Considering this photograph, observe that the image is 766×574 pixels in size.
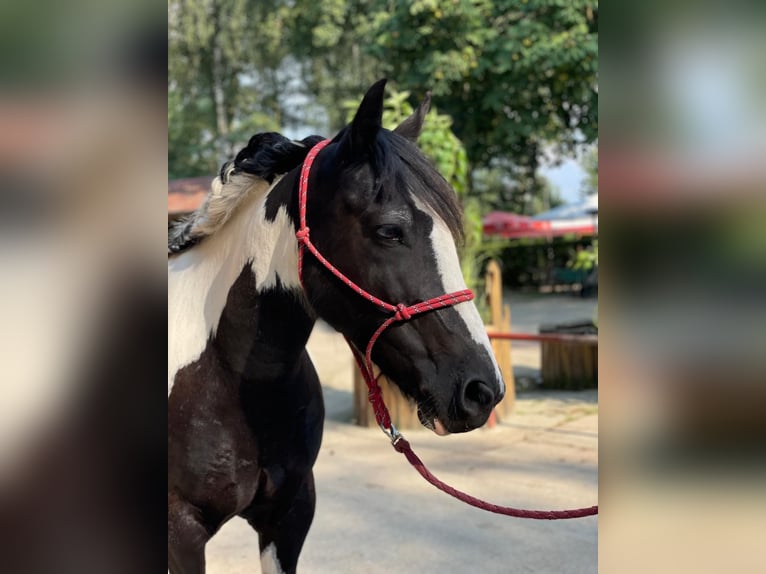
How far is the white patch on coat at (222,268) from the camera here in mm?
1681

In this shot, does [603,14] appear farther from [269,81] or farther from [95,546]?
[269,81]

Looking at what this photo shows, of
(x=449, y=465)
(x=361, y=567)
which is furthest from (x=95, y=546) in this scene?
(x=449, y=465)

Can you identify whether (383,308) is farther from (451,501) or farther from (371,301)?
(451,501)

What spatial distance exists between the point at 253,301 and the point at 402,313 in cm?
48

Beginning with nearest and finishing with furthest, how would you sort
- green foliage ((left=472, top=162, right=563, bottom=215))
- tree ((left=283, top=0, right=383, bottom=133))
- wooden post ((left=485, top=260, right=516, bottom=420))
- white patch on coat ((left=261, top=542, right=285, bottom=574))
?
white patch on coat ((left=261, top=542, right=285, bottom=574)) < wooden post ((left=485, top=260, right=516, bottom=420)) < tree ((left=283, top=0, right=383, bottom=133)) < green foliage ((left=472, top=162, right=563, bottom=215))

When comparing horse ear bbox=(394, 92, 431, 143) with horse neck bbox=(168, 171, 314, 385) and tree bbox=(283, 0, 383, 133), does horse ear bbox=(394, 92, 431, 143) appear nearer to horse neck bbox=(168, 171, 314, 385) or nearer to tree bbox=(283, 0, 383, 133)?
horse neck bbox=(168, 171, 314, 385)

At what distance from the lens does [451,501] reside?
4051mm

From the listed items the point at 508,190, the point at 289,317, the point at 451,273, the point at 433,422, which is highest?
the point at 508,190

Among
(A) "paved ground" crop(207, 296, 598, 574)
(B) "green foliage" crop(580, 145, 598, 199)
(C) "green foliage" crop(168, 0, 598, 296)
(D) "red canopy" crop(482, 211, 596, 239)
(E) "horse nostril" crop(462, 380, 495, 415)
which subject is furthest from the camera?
(B) "green foliage" crop(580, 145, 598, 199)

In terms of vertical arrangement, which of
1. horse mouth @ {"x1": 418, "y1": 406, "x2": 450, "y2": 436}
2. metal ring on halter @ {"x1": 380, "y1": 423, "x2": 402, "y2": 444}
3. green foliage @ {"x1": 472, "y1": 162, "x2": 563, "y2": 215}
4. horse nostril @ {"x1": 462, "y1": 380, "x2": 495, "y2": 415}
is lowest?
metal ring on halter @ {"x1": 380, "y1": 423, "x2": 402, "y2": 444}

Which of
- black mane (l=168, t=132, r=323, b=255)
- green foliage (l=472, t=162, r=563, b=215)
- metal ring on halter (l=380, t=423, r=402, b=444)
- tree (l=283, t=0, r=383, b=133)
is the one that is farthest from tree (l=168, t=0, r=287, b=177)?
metal ring on halter (l=380, t=423, r=402, b=444)

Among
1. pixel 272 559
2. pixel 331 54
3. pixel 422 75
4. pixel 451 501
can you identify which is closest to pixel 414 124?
pixel 272 559

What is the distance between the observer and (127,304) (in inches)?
25.1

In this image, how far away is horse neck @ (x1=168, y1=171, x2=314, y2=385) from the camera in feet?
5.53
